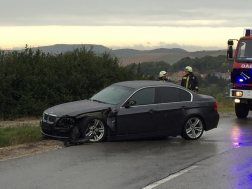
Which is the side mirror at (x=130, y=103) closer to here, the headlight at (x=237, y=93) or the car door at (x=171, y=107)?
the car door at (x=171, y=107)

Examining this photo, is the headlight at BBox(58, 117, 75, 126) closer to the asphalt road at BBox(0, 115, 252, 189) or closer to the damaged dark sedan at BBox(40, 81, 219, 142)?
the damaged dark sedan at BBox(40, 81, 219, 142)

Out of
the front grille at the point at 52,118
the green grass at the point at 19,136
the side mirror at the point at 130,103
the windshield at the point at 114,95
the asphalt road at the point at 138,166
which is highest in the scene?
the windshield at the point at 114,95

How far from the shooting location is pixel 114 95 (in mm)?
12180

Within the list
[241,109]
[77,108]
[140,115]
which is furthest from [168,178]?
[241,109]

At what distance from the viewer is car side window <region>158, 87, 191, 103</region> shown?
1214cm

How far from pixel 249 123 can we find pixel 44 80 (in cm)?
1034

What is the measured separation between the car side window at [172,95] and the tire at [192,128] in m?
0.59

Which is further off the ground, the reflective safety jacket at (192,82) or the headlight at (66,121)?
the reflective safety jacket at (192,82)

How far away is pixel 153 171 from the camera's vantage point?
27.9 feet

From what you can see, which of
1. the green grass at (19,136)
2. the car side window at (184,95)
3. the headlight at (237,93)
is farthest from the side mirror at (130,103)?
the headlight at (237,93)

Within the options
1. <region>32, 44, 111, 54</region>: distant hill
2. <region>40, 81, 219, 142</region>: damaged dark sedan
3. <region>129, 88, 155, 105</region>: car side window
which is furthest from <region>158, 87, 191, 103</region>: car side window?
<region>32, 44, 111, 54</region>: distant hill

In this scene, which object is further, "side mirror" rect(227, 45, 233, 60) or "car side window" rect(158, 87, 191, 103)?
"side mirror" rect(227, 45, 233, 60)

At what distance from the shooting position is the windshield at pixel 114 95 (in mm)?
11836

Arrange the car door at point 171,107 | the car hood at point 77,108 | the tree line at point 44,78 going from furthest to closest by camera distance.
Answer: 1. the tree line at point 44,78
2. the car door at point 171,107
3. the car hood at point 77,108
